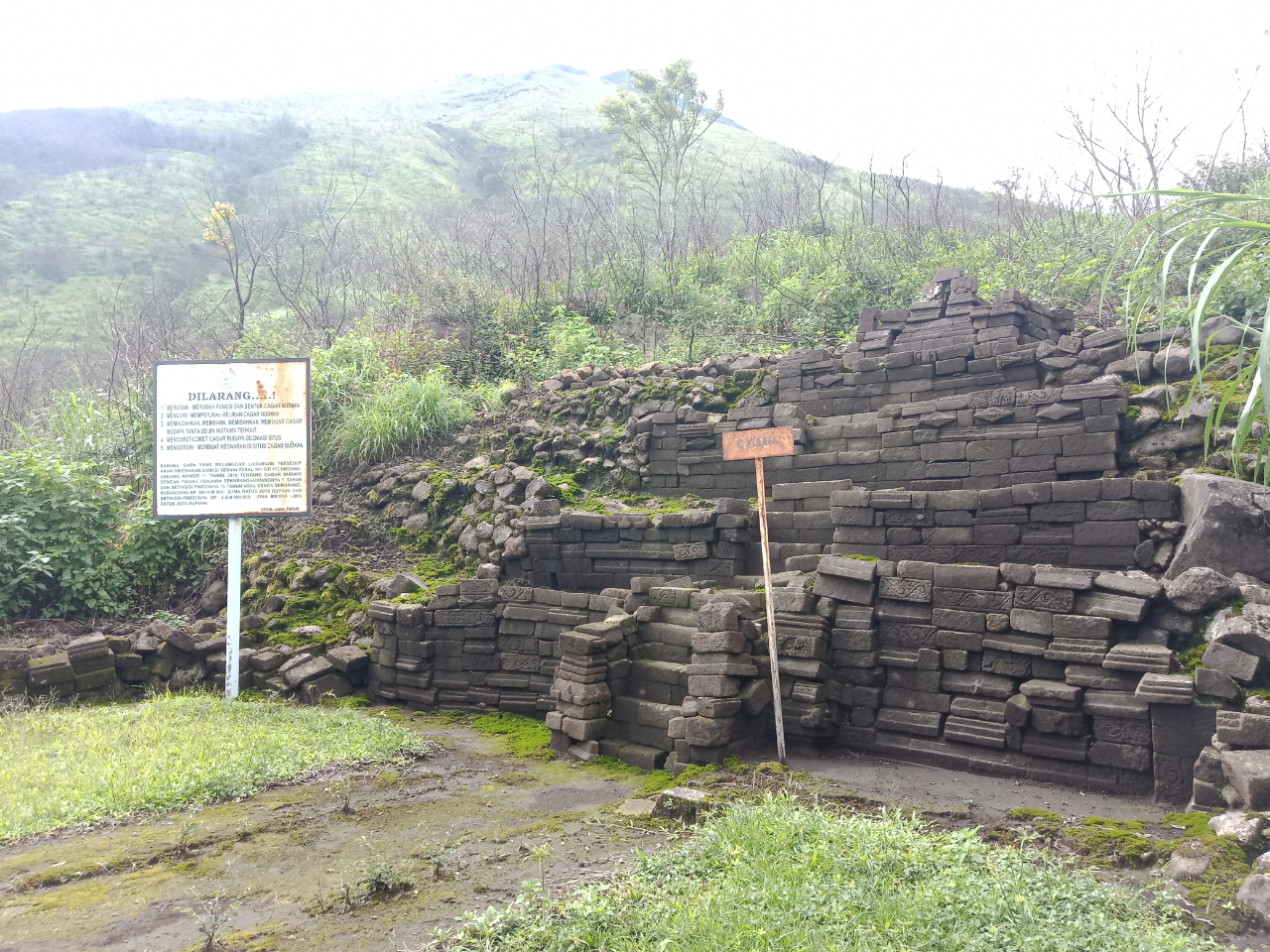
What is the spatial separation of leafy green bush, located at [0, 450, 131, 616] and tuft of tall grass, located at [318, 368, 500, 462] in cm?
386

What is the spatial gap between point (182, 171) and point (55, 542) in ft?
137

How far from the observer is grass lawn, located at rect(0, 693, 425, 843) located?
18.4 ft

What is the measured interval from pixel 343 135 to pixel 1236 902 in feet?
183

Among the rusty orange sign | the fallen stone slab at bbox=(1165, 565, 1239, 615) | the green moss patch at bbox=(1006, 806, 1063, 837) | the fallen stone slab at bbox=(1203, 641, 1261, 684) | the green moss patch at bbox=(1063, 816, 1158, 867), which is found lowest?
the green moss patch at bbox=(1006, 806, 1063, 837)

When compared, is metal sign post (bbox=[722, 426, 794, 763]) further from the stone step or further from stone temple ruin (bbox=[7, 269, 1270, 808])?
the stone step

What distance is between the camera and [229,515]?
962cm

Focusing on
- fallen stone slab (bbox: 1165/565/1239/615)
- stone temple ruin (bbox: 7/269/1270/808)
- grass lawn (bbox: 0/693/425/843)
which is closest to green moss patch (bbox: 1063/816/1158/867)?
stone temple ruin (bbox: 7/269/1270/808)

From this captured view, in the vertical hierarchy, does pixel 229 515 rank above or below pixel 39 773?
above

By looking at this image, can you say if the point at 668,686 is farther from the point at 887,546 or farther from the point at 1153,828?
the point at 1153,828

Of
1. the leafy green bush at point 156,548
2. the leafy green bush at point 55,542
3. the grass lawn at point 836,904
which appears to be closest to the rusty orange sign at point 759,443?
the grass lawn at point 836,904

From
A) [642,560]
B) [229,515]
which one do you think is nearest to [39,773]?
[229,515]

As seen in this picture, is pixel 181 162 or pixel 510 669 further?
pixel 181 162

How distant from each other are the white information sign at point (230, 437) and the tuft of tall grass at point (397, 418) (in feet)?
15.7

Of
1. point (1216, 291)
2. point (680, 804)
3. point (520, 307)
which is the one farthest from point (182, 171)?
point (1216, 291)
